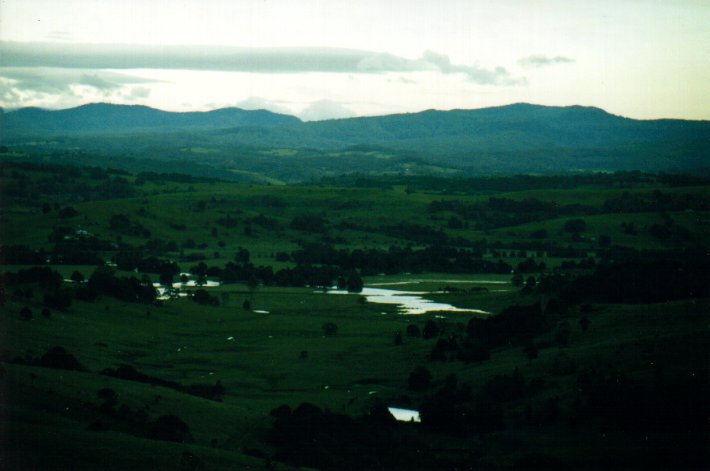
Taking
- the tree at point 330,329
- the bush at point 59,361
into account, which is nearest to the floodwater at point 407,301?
the tree at point 330,329

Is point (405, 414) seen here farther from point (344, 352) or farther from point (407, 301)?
point (407, 301)

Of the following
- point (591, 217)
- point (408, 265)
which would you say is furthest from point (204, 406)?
point (591, 217)

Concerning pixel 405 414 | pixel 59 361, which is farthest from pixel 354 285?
pixel 59 361

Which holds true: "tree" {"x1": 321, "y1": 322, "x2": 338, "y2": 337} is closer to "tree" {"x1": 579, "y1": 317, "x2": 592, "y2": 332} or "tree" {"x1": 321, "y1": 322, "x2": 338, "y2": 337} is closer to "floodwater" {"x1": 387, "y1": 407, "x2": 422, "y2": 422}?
"tree" {"x1": 579, "y1": 317, "x2": 592, "y2": 332}

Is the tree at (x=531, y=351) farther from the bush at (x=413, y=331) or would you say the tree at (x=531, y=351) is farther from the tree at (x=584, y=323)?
the bush at (x=413, y=331)

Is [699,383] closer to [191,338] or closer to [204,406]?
[204,406]
